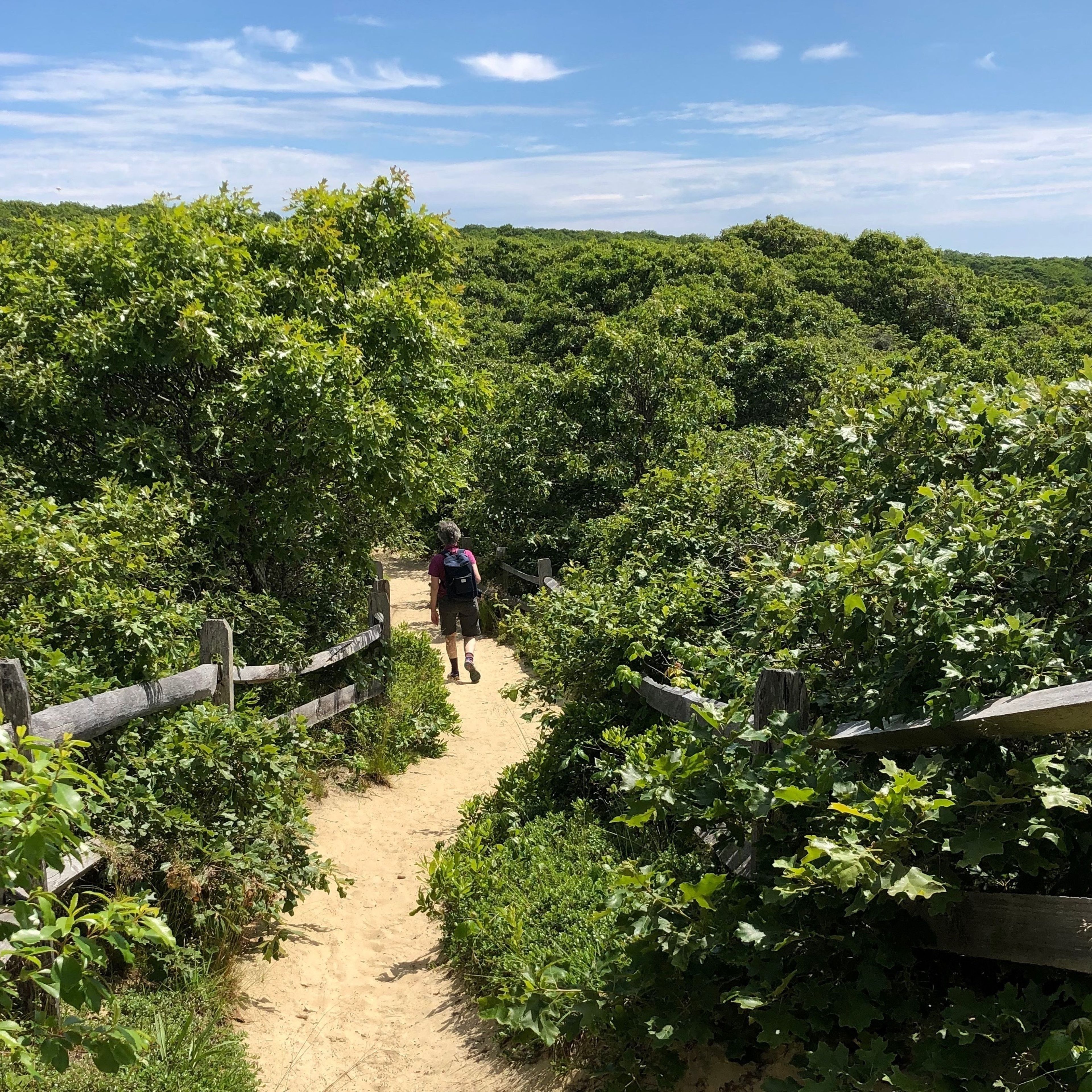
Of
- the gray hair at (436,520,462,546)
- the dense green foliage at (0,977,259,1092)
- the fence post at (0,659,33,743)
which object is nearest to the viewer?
the dense green foliage at (0,977,259,1092)

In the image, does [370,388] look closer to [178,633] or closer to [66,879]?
[178,633]

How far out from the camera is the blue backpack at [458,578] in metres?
9.95

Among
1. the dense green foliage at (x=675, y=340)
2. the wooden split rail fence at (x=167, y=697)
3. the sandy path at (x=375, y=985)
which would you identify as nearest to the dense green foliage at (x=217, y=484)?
the wooden split rail fence at (x=167, y=697)

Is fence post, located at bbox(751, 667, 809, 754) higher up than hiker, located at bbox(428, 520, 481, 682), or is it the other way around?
fence post, located at bbox(751, 667, 809, 754)

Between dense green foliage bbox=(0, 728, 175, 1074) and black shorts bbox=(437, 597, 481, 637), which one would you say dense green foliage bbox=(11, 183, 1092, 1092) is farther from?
dense green foliage bbox=(0, 728, 175, 1074)

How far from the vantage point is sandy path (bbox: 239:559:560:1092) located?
3990 mm

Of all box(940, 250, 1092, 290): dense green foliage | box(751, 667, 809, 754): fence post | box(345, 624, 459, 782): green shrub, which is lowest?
box(345, 624, 459, 782): green shrub

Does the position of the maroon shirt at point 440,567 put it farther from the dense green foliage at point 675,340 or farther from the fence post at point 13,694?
the fence post at point 13,694

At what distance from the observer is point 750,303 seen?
27.9 meters

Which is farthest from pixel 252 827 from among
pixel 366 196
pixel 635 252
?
pixel 635 252

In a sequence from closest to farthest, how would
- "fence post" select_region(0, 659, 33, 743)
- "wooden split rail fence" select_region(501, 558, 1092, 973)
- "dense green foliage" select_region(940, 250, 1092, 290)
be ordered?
1. "wooden split rail fence" select_region(501, 558, 1092, 973)
2. "fence post" select_region(0, 659, 33, 743)
3. "dense green foliage" select_region(940, 250, 1092, 290)

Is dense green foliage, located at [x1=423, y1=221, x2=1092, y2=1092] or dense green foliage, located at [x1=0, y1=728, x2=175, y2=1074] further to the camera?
dense green foliage, located at [x1=423, y1=221, x2=1092, y2=1092]

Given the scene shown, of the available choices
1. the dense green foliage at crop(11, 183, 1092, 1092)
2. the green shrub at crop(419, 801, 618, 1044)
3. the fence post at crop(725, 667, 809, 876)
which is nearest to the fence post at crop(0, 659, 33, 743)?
the dense green foliage at crop(11, 183, 1092, 1092)

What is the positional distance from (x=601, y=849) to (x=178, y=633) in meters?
2.87
